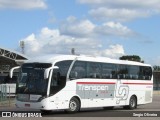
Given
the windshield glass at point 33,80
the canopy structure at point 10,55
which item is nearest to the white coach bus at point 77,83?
the windshield glass at point 33,80

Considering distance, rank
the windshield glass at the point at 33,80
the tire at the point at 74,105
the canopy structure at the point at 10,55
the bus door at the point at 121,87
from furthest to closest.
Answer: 1. the canopy structure at the point at 10,55
2. the bus door at the point at 121,87
3. the tire at the point at 74,105
4. the windshield glass at the point at 33,80

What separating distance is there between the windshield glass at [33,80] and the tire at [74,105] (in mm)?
2068

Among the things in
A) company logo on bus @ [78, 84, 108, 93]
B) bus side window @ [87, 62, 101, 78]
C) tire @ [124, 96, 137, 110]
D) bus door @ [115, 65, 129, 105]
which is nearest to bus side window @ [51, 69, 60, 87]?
company logo on bus @ [78, 84, 108, 93]

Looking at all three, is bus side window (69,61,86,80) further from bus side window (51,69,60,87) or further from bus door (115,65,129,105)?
bus door (115,65,129,105)

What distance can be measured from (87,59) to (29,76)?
3.71 metres

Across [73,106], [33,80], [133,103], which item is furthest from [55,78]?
[133,103]

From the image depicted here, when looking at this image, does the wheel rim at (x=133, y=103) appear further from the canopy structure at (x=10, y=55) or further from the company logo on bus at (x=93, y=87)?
the canopy structure at (x=10, y=55)

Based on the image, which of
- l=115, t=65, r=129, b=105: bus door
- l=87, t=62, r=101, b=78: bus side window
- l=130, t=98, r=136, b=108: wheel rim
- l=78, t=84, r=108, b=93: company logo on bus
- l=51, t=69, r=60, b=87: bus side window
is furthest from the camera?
l=130, t=98, r=136, b=108: wheel rim

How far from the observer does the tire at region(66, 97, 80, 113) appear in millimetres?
22172

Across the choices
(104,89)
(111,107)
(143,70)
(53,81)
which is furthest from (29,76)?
(143,70)

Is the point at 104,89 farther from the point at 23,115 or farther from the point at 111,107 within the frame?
the point at 23,115

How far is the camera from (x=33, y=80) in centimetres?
2119

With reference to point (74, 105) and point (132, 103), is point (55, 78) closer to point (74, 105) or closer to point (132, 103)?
point (74, 105)

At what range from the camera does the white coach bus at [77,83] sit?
20.9 meters
